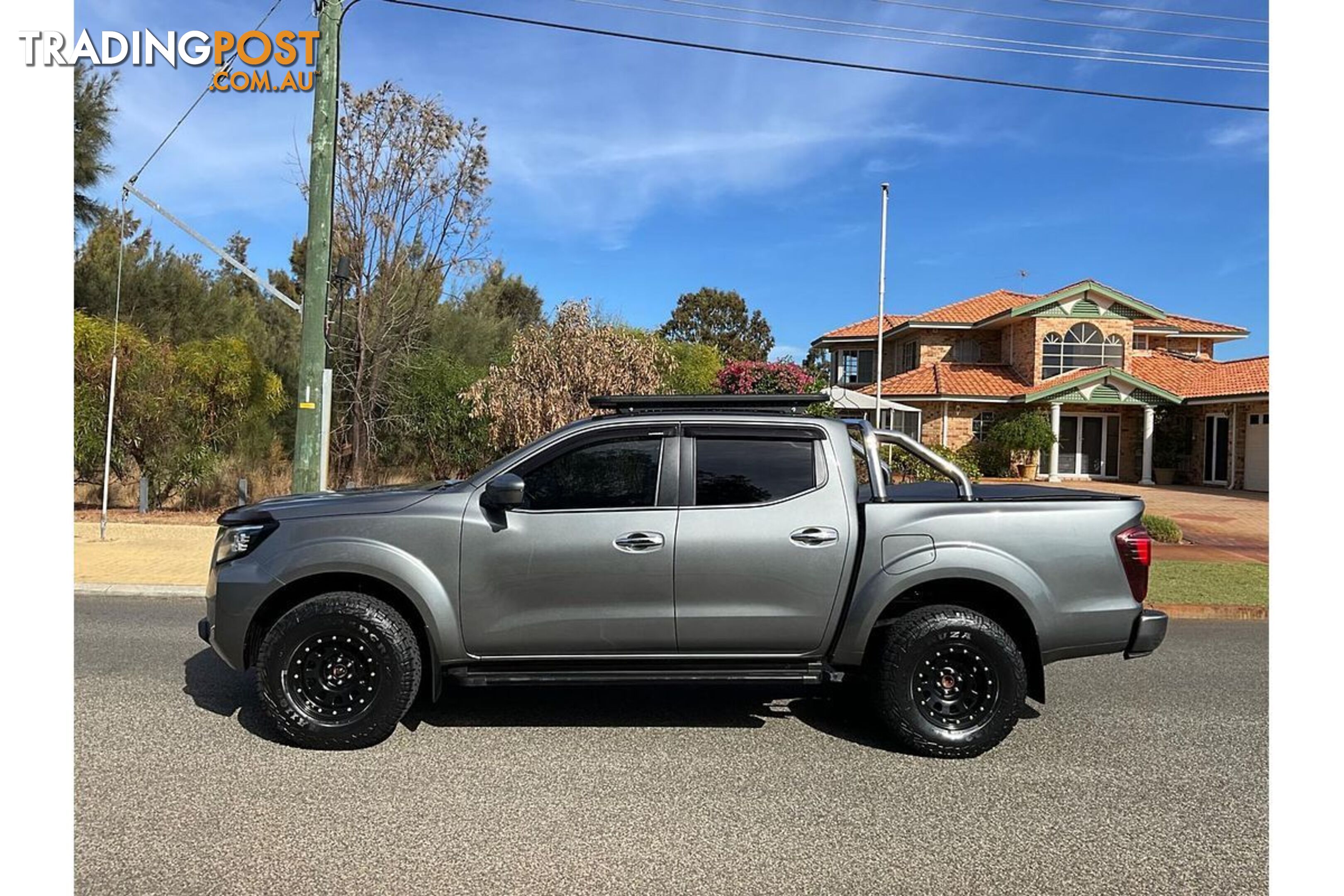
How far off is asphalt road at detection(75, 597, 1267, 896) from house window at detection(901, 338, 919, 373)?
96.6ft

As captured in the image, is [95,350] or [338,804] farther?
[95,350]

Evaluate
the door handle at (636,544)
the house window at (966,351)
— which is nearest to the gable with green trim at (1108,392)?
the house window at (966,351)

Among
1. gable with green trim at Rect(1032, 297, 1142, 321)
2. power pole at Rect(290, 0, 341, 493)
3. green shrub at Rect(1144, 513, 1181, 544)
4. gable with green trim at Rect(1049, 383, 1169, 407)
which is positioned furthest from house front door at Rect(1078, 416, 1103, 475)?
power pole at Rect(290, 0, 341, 493)

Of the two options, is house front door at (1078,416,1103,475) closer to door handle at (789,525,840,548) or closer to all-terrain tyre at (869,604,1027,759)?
all-terrain tyre at (869,604,1027,759)

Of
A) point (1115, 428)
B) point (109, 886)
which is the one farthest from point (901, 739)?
point (1115, 428)

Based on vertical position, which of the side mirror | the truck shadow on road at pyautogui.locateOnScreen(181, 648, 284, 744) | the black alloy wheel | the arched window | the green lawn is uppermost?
the arched window

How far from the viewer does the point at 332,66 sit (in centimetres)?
1061

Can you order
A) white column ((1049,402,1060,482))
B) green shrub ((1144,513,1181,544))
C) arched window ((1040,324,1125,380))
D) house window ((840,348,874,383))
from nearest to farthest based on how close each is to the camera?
1. green shrub ((1144,513,1181,544))
2. white column ((1049,402,1060,482))
3. arched window ((1040,324,1125,380))
4. house window ((840,348,874,383))

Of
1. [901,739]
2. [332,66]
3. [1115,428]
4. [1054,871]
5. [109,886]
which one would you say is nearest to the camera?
[109,886]

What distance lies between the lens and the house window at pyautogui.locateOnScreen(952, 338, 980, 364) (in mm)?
34438

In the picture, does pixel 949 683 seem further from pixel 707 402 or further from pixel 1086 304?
pixel 1086 304

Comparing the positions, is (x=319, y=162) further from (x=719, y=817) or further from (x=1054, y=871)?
(x=1054, y=871)

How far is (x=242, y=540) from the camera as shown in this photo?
16.9 feet
